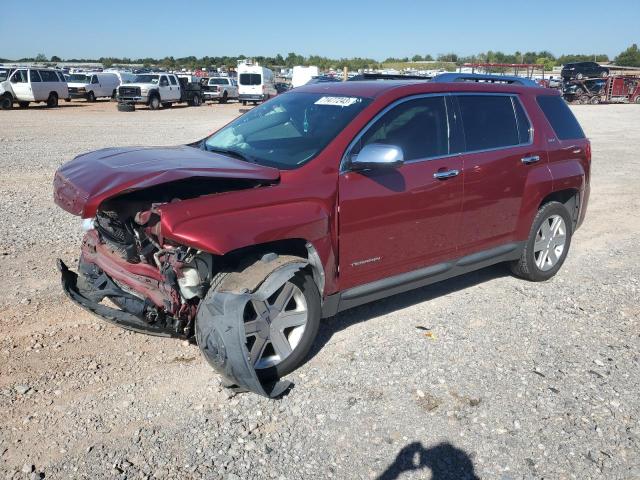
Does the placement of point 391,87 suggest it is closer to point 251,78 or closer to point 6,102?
point 6,102

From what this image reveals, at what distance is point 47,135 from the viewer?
16.7m

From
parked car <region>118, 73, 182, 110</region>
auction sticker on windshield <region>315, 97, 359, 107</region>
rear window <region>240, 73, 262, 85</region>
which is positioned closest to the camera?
auction sticker on windshield <region>315, 97, 359, 107</region>

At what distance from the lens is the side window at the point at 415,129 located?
415cm

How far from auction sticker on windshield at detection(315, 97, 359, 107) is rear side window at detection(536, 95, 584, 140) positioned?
212 cm

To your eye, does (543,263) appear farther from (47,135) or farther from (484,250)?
(47,135)

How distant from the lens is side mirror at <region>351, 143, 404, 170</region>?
3.71 meters

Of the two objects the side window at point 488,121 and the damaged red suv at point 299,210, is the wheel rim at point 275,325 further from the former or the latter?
the side window at point 488,121

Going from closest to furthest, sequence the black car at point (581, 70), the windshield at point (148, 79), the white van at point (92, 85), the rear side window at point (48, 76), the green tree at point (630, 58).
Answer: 1. the rear side window at point (48, 76)
2. the windshield at point (148, 79)
3. the white van at point (92, 85)
4. the black car at point (581, 70)
5. the green tree at point (630, 58)

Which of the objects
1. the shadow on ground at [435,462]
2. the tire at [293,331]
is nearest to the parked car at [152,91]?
the tire at [293,331]

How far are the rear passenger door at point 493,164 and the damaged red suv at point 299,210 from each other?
0.01 meters

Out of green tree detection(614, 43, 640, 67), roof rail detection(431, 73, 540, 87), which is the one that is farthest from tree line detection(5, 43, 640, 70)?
roof rail detection(431, 73, 540, 87)

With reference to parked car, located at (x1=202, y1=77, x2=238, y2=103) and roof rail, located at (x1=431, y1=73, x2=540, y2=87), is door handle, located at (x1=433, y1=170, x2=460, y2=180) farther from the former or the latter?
parked car, located at (x1=202, y1=77, x2=238, y2=103)

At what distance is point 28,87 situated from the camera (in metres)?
27.7

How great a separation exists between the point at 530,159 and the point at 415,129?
4.44 ft
